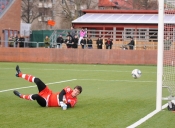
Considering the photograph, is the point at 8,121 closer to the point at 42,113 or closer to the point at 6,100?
the point at 42,113

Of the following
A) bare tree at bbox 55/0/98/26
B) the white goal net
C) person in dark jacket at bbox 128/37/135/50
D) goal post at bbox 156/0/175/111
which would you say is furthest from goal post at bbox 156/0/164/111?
bare tree at bbox 55/0/98/26

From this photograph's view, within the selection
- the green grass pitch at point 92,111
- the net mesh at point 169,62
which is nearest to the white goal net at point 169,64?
the net mesh at point 169,62

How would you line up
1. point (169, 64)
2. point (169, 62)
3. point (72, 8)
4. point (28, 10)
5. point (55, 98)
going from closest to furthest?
point (55, 98) < point (169, 64) < point (169, 62) < point (28, 10) < point (72, 8)

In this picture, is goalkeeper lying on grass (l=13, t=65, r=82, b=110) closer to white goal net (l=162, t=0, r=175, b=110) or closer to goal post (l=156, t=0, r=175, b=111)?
goal post (l=156, t=0, r=175, b=111)

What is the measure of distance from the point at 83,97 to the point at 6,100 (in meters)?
2.47

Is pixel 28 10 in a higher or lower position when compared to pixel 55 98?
higher

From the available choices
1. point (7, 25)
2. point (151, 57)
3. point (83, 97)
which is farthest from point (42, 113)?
point (7, 25)

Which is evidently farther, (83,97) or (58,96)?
(83,97)

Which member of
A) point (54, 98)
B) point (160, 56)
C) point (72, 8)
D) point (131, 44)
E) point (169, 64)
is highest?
point (72, 8)

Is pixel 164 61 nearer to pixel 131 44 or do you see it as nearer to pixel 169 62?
pixel 169 62

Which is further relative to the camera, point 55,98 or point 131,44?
point 131,44

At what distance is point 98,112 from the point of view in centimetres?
1225

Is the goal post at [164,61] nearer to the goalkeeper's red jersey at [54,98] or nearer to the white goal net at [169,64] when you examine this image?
the white goal net at [169,64]

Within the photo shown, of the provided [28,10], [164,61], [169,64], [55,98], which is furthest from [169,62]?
[28,10]
